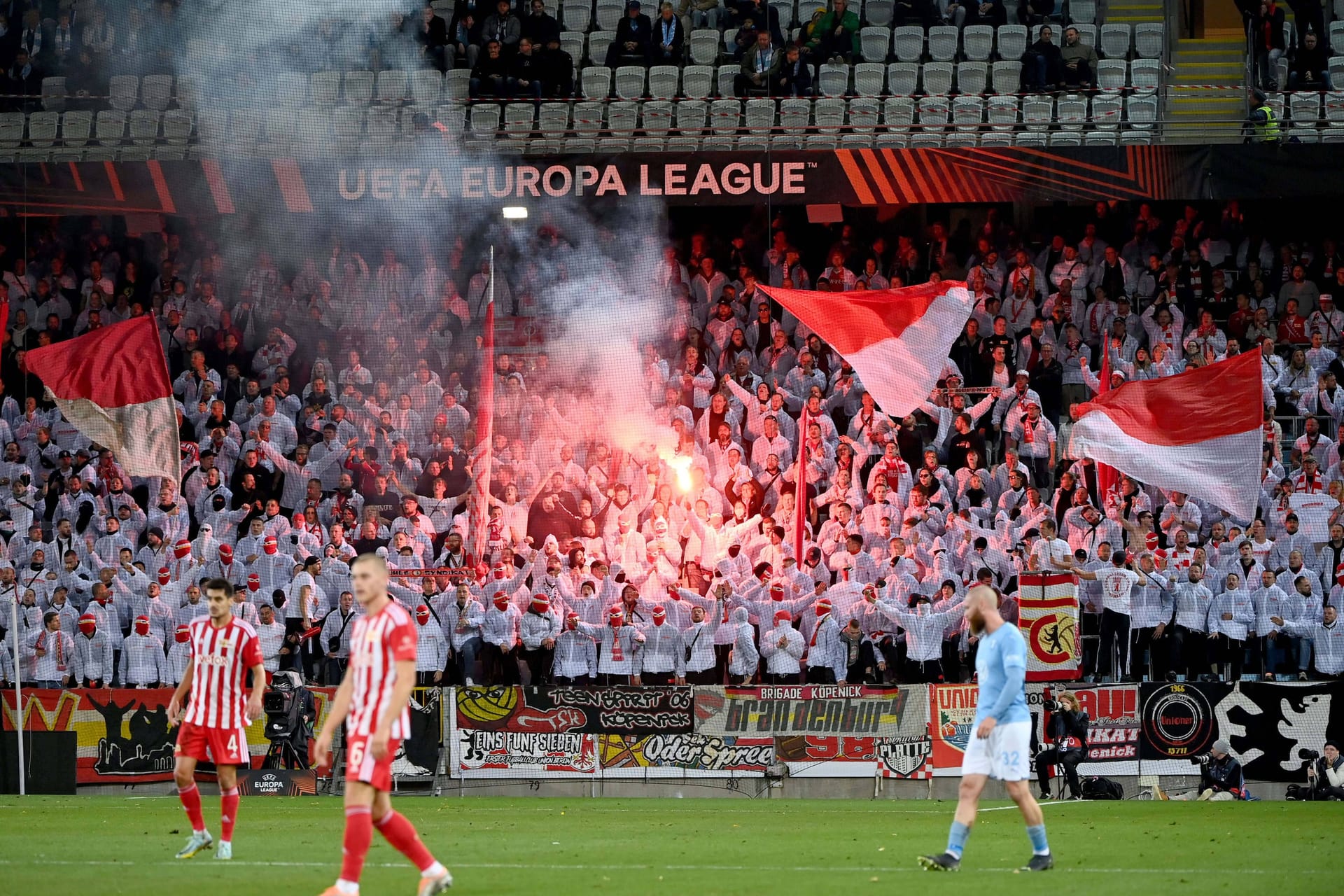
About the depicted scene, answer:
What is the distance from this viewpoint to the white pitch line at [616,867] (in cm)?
1044

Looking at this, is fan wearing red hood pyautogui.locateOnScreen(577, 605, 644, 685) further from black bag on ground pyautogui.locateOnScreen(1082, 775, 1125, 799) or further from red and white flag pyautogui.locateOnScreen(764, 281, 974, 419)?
black bag on ground pyautogui.locateOnScreen(1082, 775, 1125, 799)

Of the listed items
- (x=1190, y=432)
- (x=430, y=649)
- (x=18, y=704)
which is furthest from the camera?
(x=430, y=649)

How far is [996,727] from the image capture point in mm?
10117

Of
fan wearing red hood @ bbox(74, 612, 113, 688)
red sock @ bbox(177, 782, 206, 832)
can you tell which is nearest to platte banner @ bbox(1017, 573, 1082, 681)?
red sock @ bbox(177, 782, 206, 832)

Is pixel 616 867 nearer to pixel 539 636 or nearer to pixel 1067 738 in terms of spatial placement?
pixel 1067 738

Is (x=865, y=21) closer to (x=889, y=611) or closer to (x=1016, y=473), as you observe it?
(x=1016, y=473)

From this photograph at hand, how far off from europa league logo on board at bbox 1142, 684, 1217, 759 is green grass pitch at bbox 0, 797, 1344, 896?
36.8 inches

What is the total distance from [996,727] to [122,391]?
1451 centimetres

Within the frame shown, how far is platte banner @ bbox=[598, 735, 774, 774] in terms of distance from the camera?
1841 cm

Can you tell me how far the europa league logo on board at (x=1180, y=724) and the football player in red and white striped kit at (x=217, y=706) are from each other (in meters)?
9.91

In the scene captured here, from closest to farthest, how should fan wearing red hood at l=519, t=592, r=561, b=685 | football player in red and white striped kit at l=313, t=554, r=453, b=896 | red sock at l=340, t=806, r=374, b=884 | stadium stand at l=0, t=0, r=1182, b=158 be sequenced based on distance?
red sock at l=340, t=806, r=374, b=884 → football player in red and white striped kit at l=313, t=554, r=453, b=896 → fan wearing red hood at l=519, t=592, r=561, b=685 → stadium stand at l=0, t=0, r=1182, b=158

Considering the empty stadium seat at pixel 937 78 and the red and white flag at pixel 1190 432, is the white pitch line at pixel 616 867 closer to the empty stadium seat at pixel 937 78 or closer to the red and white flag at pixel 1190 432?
the red and white flag at pixel 1190 432

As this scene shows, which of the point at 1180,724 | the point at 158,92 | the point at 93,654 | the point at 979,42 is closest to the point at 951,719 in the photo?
the point at 1180,724

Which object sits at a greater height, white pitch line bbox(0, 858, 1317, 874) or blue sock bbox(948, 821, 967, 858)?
blue sock bbox(948, 821, 967, 858)
